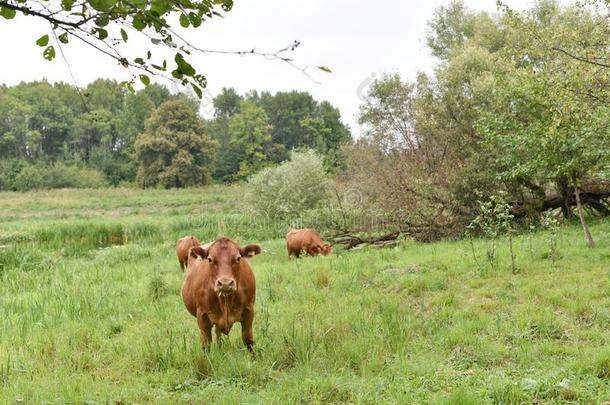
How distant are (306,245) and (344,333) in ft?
30.0

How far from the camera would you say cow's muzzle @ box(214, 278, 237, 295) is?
5.73 m

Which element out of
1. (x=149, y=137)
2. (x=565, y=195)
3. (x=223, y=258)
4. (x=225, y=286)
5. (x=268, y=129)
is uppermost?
(x=268, y=129)

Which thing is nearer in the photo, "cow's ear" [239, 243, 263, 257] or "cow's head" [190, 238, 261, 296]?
"cow's head" [190, 238, 261, 296]

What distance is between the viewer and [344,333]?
6.77m

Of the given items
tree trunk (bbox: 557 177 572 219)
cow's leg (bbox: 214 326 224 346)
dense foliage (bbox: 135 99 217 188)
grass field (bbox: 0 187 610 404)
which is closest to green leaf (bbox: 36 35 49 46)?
grass field (bbox: 0 187 610 404)

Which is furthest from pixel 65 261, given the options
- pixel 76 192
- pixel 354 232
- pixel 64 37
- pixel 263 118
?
pixel 263 118

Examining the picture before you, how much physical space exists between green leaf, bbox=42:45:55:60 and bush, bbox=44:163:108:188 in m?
56.1

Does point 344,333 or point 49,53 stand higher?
point 49,53

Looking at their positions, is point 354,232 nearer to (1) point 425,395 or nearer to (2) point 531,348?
(2) point 531,348

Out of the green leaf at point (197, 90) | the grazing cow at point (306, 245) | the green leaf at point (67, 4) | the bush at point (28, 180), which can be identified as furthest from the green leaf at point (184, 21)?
the bush at point (28, 180)

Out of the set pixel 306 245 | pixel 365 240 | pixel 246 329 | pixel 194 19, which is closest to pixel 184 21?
pixel 194 19

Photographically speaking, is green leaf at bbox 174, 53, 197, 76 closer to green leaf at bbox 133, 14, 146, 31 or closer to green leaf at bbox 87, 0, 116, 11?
green leaf at bbox 133, 14, 146, 31

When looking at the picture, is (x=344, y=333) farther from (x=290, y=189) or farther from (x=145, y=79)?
(x=290, y=189)

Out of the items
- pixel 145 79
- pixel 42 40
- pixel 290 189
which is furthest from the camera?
pixel 290 189
